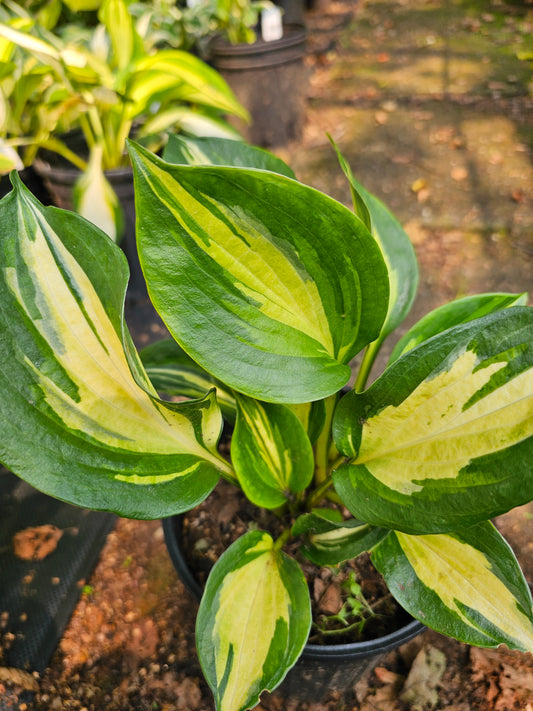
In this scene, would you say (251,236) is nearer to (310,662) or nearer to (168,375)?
(168,375)

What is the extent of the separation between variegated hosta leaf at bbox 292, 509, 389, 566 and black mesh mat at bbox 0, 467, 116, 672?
1.77ft

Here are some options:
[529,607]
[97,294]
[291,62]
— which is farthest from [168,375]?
[291,62]

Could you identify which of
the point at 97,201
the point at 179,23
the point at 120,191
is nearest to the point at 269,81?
the point at 179,23

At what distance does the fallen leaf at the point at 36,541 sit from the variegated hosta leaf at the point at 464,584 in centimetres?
70

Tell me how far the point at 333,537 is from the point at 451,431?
267mm

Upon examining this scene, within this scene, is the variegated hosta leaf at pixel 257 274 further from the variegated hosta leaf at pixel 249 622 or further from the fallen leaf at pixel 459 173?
the fallen leaf at pixel 459 173

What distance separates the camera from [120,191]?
1.46 metres

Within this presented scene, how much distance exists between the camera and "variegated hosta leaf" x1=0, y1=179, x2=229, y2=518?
49cm

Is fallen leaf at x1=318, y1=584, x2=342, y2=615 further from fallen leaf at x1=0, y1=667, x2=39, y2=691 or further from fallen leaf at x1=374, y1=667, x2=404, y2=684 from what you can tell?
fallen leaf at x1=0, y1=667, x2=39, y2=691

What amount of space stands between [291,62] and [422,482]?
6.96 feet

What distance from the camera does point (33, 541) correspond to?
105 cm

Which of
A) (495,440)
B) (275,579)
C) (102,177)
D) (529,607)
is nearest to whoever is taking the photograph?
(495,440)

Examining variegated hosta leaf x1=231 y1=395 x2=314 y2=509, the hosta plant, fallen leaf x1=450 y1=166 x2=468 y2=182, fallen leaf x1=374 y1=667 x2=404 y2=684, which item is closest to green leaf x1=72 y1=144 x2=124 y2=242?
the hosta plant

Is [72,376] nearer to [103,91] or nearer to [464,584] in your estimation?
[464,584]
